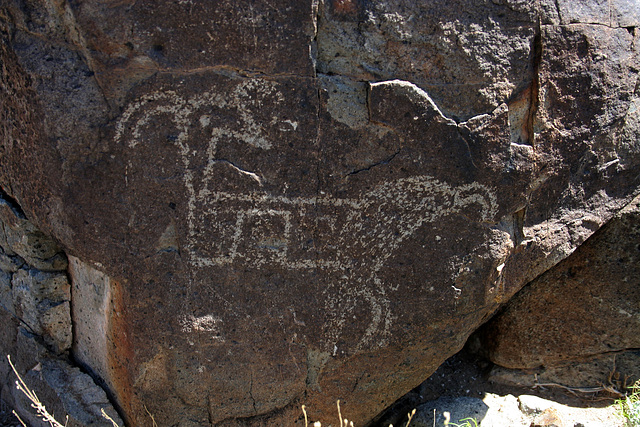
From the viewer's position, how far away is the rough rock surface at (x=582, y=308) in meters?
2.28

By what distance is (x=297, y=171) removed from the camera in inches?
66.9

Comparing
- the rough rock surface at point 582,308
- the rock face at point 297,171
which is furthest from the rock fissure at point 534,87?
the rough rock surface at point 582,308

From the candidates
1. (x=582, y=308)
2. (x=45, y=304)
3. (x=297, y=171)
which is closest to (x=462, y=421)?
(x=582, y=308)

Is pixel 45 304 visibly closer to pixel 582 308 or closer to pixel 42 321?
pixel 42 321

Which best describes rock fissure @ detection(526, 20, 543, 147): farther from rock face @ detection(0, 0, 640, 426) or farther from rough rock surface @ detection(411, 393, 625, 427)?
rough rock surface @ detection(411, 393, 625, 427)

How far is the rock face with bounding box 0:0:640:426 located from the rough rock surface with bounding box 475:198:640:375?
0.31m

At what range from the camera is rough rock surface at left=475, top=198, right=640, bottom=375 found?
2.28m

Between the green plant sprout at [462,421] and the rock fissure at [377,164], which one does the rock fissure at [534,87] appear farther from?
the green plant sprout at [462,421]

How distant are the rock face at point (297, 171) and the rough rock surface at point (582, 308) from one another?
0.31 m

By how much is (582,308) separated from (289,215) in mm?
1461

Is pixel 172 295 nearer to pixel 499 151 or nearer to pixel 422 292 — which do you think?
pixel 422 292

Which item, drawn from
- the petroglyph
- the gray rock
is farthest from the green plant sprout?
the gray rock

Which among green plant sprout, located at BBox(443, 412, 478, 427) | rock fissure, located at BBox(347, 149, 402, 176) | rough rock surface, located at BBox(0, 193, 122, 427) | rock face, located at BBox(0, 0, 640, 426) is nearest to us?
rock face, located at BBox(0, 0, 640, 426)

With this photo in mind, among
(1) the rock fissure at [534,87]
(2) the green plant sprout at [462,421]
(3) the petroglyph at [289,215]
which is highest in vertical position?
(1) the rock fissure at [534,87]
